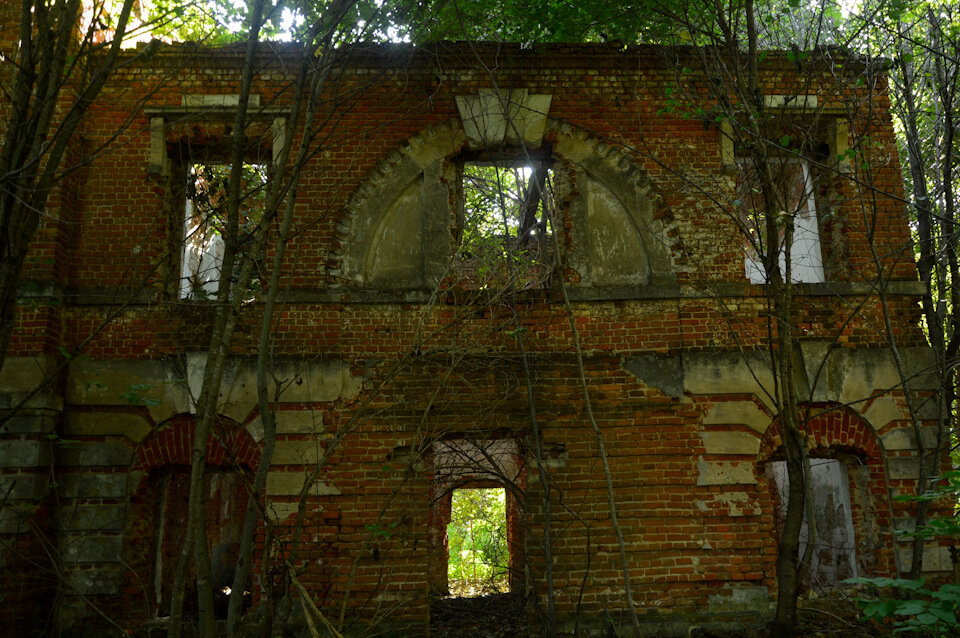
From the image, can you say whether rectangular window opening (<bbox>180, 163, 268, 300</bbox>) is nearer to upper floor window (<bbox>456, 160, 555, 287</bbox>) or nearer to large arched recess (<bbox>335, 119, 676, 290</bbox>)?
large arched recess (<bbox>335, 119, 676, 290</bbox>)

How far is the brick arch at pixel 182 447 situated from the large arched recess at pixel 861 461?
516cm

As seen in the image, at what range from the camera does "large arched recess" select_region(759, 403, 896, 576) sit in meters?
6.84

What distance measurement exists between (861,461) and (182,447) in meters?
6.87

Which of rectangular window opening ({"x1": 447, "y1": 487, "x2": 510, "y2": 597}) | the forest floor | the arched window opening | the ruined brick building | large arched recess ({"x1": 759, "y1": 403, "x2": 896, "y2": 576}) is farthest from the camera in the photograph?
rectangular window opening ({"x1": 447, "y1": 487, "x2": 510, "y2": 597})

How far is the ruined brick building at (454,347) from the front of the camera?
6.54 meters

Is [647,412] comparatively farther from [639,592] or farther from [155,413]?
[155,413]

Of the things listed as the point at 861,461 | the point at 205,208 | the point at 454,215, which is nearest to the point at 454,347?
the point at 454,215

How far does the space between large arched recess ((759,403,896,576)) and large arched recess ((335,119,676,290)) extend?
2.01 meters

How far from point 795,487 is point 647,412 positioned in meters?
1.62

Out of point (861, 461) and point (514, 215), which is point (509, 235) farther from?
point (861, 461)

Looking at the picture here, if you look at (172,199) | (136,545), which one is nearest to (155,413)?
(136,545)

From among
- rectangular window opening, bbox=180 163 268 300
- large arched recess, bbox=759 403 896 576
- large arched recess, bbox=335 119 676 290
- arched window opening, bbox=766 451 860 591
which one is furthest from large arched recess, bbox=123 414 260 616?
arched window opening, bbox=766 451 860 591

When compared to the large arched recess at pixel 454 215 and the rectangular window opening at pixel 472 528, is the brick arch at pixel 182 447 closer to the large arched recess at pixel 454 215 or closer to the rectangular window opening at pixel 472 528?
the large arched recess at pixel 454 215

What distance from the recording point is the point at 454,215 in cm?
→ 742
